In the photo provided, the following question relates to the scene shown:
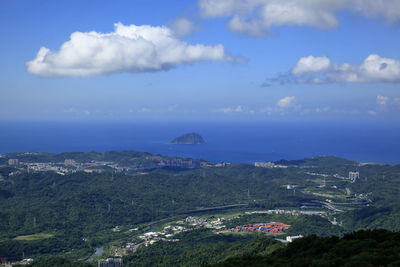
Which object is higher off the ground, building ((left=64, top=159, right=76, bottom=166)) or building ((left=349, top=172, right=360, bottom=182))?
building ((left=64, top=159, right=76, bottom=166))

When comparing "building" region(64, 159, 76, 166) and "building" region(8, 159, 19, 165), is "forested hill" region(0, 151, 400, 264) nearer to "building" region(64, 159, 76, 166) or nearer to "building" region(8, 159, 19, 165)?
"building" region(64, 159, 76, 166)

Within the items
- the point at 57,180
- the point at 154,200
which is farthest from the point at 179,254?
the point at 57,180

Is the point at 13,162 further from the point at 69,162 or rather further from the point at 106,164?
the point at 106,164

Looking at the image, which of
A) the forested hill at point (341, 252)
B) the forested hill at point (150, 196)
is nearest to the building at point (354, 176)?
the forested hill at point (150, 196)

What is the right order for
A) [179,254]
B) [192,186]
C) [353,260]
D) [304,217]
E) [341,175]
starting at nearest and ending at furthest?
[353,260], [179,254], [304,217], [192,186], [341,175]

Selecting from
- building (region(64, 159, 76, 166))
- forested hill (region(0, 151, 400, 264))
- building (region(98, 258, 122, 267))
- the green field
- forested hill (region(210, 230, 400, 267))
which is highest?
building (region(64, 159, 76, 166))

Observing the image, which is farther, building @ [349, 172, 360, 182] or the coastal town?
the coastal town

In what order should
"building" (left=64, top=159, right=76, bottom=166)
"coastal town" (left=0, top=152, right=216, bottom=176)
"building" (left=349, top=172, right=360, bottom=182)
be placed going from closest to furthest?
"building" (left=349, top=172, right=360, bottom=182)
"coastal town" (left=0, top=152, right=216, bottom=176)
"building" (left=64, top=159, right=76, bottom=166)

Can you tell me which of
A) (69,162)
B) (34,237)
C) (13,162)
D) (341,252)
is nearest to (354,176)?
(34,237)

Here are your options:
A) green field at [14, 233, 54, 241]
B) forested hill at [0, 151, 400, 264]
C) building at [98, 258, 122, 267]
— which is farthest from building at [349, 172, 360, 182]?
building at [98, 258, 122, 267]

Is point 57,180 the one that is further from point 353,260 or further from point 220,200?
point 353,260

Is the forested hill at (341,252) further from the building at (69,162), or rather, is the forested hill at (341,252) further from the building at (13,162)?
the building at (13,162)
